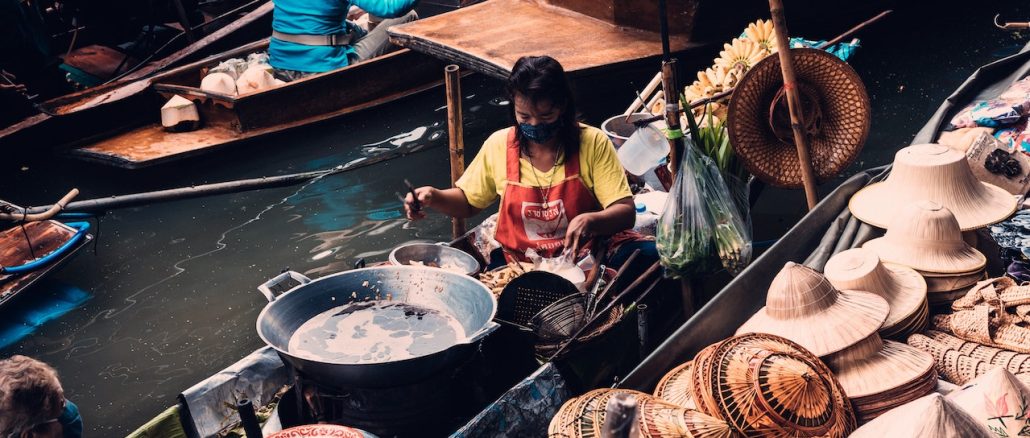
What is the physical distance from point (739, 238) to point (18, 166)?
6218 millimetres

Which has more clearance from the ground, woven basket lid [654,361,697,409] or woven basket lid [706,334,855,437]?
woven basket lid [706,334,855,437]

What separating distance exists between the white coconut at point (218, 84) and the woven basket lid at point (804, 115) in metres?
4.83

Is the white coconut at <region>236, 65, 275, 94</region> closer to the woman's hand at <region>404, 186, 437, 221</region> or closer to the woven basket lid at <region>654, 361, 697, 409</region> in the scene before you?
the woman's hand at <region>404, 186, 437, 221</region>

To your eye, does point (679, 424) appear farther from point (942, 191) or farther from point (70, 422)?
point (70, 422)

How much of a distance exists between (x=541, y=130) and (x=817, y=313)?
1343 mm

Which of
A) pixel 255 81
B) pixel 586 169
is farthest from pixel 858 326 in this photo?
pixel 255 81

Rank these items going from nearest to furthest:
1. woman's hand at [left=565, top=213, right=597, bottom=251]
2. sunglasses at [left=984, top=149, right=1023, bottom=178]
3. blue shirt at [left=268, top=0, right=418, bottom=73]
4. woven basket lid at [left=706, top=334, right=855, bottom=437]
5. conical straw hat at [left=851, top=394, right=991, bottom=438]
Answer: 1. conical straw hat at [left=851, top=394, right=991, bottom=438]
2. woven basket lid at [left=706, top=334, right=855, bottom=437]
3. woman's hand at [left=565, top=213, right=597, bottom=251]
4. sunglasses at [left=984, top=149, right=1023, bottom=178]
5. blue shirt at [left=268, top=0, right=418, bottom=73]

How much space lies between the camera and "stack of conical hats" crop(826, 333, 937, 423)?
8.94 feet

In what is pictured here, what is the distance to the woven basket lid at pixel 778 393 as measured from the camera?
8.19 feet

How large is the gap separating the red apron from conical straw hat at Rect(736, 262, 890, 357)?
108 cm

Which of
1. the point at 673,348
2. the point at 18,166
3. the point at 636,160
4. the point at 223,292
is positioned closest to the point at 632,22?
the point at 636,160

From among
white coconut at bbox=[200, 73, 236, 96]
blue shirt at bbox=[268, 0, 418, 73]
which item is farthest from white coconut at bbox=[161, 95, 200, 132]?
blue shirt at bbox=[268, 0, 418, 73]

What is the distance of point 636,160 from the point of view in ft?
15.0

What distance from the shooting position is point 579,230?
142 inches
